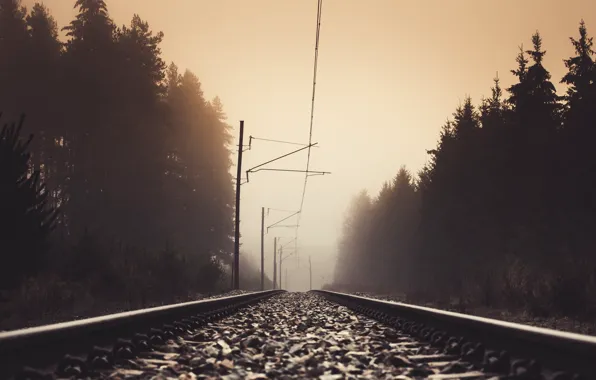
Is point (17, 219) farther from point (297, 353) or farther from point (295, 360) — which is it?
point (295, 360)

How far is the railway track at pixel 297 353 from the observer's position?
2.51 m

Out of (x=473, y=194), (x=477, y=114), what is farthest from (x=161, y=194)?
(x=477, y=114)

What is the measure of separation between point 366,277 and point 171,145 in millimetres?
48800

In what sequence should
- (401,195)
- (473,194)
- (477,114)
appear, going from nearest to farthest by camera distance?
(473,194)
(477,114)
(401,195)

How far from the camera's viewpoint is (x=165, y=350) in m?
4.09

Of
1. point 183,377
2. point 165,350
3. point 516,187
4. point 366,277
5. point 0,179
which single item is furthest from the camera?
point 366,277

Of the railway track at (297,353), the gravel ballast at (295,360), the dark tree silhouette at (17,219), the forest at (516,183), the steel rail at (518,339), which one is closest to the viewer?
the steel rail at (518,339)

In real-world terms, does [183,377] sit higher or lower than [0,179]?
lower

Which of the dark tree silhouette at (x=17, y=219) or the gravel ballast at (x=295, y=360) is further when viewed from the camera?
the dark tree silhouette at (x=17, y=219)

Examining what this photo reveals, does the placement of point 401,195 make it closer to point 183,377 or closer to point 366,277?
point 366,277

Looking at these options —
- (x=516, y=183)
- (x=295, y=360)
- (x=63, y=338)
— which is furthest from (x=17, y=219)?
(x=516, y=183)

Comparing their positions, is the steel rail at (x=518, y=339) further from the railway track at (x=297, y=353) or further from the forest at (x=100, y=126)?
the forest at (x=100, y=126)

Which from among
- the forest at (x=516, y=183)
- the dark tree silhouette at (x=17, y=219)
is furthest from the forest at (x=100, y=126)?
the forest at (x=516, y=183)

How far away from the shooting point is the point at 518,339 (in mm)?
2971
